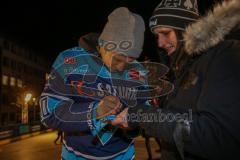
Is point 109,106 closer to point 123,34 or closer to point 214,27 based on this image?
point 123,34

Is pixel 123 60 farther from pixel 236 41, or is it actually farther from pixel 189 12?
pixel 236 41

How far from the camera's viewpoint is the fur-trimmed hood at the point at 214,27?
2137mm

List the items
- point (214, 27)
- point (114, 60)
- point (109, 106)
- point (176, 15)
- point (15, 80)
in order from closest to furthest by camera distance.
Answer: point (214, 27) → point (109, 106) → point (176, 15) → point (114, 60) → point (15, 80)

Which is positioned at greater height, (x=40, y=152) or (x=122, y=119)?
(x=122, y=119)

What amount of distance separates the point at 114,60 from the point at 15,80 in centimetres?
7175

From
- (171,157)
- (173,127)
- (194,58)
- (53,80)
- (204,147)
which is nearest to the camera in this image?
(204,147)

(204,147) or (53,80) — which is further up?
(53,80)

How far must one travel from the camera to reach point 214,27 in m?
2.17

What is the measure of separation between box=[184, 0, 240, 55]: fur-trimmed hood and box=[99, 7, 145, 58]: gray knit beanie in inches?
41.8

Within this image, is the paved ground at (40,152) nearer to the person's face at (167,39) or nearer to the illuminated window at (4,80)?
the person's face at (167,39)

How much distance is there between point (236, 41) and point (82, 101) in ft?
4.89

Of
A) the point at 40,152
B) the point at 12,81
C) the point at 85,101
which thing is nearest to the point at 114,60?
the point at 85,101

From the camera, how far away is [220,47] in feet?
6.82

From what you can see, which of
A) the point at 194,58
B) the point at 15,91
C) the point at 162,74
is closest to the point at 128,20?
the point at 162,74
